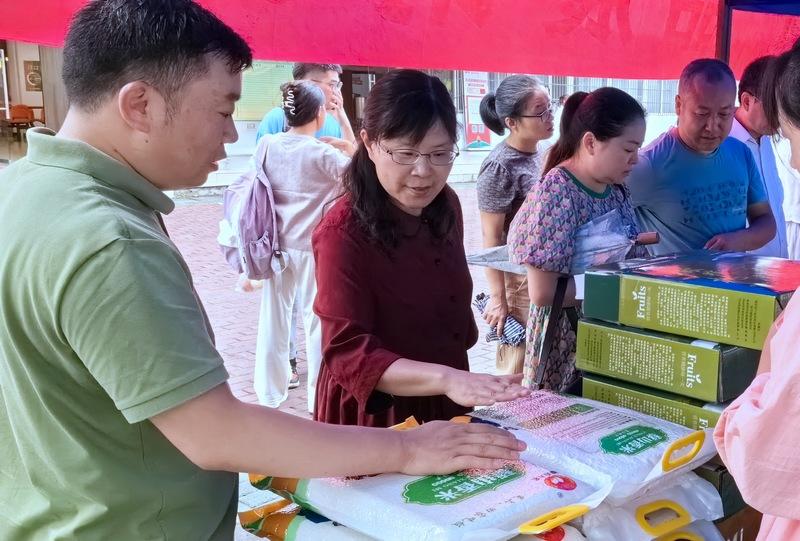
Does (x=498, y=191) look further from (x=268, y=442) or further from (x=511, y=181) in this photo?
(x=268, y=442)

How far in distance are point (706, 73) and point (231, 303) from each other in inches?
181

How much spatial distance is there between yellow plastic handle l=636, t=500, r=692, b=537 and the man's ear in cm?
85

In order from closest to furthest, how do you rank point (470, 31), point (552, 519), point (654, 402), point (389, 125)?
point (552, 519) → point (654, 402) → point (389, 125) → point (470, 31)

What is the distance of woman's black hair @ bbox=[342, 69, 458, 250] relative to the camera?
155cm

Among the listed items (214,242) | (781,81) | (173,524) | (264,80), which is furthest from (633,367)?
(264,80)

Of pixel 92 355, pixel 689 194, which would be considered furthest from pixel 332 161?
pixel 92 355

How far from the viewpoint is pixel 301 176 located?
377 cm

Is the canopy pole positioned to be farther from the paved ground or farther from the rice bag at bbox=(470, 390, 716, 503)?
the paved ground

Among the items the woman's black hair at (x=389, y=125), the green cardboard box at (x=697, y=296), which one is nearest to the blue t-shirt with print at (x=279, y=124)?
the woman's black hair at (x=389, y=125)

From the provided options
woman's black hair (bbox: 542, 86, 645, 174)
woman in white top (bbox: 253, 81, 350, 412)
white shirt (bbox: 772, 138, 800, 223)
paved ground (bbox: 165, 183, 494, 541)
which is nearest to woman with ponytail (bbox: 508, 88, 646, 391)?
woman's black hair (bbox: 542, 86, 645, 174)

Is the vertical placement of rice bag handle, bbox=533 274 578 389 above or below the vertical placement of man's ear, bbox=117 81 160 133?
below

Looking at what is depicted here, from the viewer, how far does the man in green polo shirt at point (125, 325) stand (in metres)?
0.83

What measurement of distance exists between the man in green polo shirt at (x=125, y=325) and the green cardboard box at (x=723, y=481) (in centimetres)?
47

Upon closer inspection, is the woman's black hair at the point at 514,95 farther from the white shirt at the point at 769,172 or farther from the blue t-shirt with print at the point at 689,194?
the blue t-shirt with print at the point at 689,194
